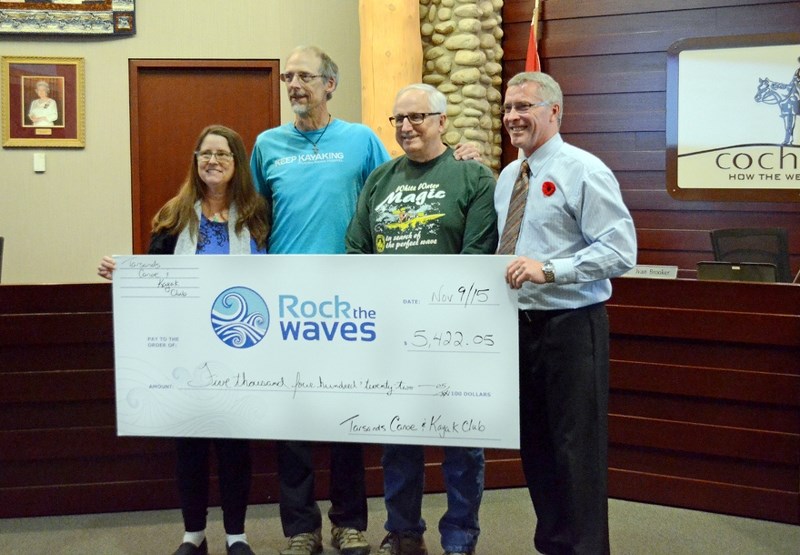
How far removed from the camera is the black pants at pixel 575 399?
2311 mm

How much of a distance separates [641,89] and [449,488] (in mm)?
4106

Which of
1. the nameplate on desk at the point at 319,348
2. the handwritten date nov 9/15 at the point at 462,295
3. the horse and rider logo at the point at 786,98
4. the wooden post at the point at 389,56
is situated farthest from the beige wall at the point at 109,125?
the handwritten date nov 9/15 at the point at 462,295

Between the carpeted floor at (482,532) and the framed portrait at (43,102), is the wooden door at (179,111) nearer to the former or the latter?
the framed portrait at (43,102)

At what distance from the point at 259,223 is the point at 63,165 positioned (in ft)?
13.8

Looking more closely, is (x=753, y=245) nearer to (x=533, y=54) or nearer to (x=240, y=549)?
(x=533, y=54)

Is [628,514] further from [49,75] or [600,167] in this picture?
[49,75]

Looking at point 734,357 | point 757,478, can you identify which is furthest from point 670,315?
point 757,478

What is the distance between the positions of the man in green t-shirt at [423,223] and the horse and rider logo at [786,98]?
3855 millimetres

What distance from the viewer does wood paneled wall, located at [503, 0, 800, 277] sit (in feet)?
18.7

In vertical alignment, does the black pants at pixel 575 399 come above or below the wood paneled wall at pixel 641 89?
below

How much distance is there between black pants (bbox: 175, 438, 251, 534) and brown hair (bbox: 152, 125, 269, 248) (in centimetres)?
62

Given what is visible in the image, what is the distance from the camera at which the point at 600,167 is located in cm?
228

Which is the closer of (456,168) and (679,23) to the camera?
(456,168)

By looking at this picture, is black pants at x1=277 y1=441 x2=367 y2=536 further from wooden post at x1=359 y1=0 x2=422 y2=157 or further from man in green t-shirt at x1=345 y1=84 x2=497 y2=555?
wooden post at x1=359 y1=0 x2=422 y2=157
